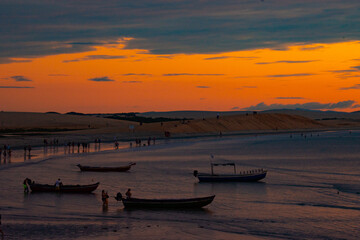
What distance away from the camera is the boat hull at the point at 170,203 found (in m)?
34.3

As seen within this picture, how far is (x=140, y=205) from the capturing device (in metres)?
34.7

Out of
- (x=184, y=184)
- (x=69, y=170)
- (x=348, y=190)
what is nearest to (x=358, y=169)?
(x=348, y=190)

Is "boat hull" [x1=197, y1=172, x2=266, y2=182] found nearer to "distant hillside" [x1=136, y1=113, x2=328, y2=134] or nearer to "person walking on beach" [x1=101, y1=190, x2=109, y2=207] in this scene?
"person walking on beach" [x1=101, y1=190, x2=109, y2=207]

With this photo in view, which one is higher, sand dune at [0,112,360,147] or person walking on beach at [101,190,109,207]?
sand dune at [0,112,360,147]

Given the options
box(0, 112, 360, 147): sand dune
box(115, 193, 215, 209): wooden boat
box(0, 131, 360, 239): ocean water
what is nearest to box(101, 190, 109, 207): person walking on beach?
box(0, 131, 360, 239): ocean water

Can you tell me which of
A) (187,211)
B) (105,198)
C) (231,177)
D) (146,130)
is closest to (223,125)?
(146,130)

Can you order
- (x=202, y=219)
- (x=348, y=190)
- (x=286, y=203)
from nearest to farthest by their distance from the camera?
(x=202, y=219)
(x=286, y=203)
(x=348, y=190)

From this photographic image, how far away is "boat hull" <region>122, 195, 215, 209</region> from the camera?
3428 cm

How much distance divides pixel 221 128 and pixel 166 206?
132 meters

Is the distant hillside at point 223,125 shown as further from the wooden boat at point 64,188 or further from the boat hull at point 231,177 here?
the wooden boat at point 64,188

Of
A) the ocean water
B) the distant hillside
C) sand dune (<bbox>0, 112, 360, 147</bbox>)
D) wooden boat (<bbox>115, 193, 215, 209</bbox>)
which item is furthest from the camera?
the distant hillside

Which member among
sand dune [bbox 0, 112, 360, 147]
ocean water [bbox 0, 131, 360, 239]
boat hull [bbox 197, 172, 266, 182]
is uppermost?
sand dune [bbox 0, 112, 360, 147]

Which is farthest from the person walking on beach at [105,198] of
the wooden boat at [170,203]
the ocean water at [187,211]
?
the wooden boat at [170,203]

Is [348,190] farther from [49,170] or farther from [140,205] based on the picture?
[49,170]
